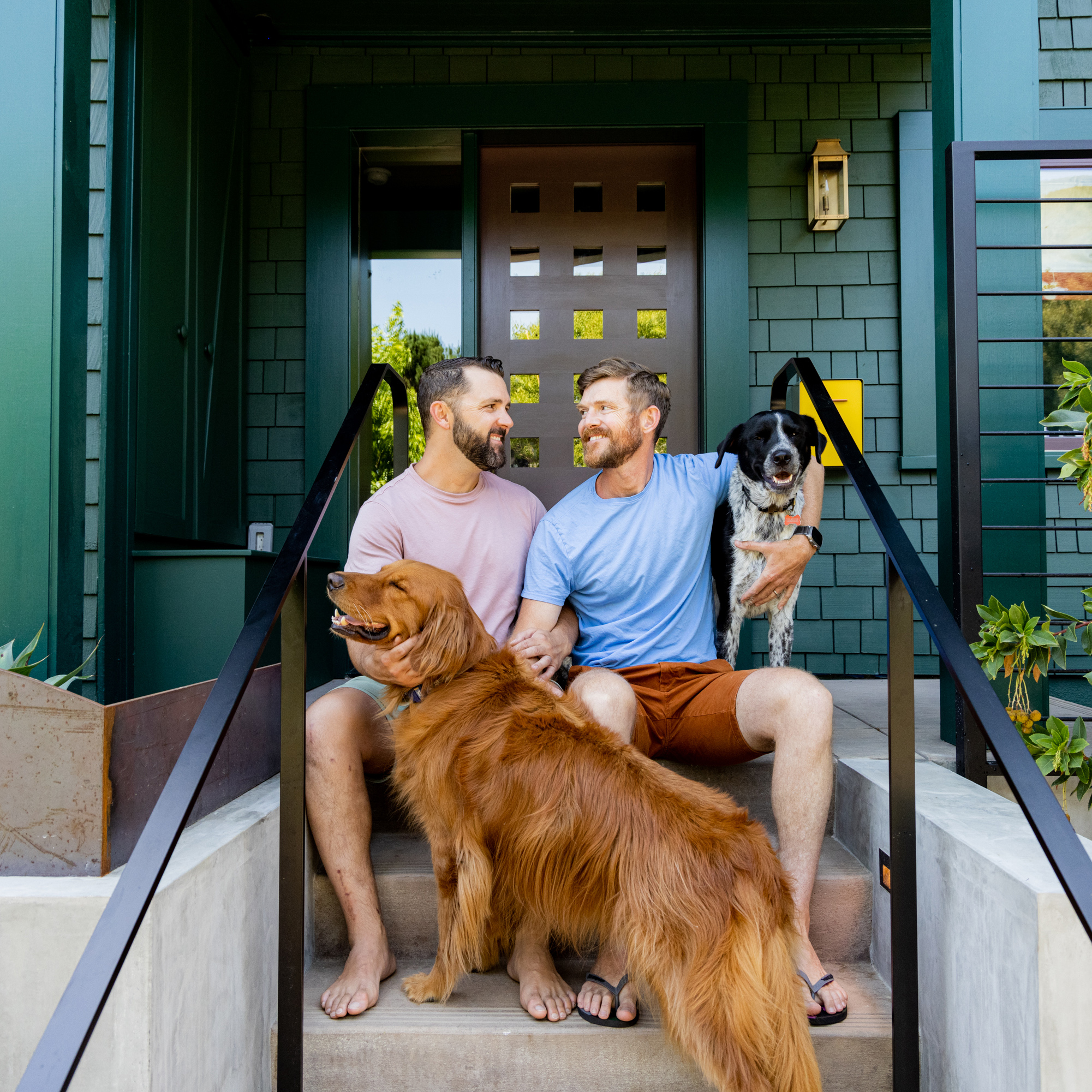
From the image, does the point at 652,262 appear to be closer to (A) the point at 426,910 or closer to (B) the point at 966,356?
(B) the point at 966,356

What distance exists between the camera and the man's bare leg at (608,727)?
1663 mm

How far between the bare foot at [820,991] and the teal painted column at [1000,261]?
0.92 meters

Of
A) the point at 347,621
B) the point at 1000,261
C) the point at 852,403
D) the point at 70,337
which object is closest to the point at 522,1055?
the point at 347,621

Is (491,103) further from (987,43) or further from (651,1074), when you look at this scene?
(651,1074)

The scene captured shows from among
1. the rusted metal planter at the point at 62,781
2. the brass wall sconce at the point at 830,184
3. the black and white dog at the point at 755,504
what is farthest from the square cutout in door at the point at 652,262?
the rusted metal planter at the point at 62,781

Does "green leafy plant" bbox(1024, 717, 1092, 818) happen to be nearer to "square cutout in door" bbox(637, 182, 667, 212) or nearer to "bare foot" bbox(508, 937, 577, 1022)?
"bare foot" bbox(508, 937, 577, 1022)

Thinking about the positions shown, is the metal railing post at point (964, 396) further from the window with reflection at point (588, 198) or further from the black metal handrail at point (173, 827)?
the window with reflection at point (588, 198)

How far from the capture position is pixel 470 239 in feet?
Result: 12.9

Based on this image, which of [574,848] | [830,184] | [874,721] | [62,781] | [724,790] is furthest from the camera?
[830,184]

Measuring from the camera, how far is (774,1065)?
137 centimetres

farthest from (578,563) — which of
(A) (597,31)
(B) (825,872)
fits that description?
(A) (597,31)

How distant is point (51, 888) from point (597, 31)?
4.10 metres

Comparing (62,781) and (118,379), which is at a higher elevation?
(118,379)

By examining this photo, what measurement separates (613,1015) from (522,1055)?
202 millimetres
